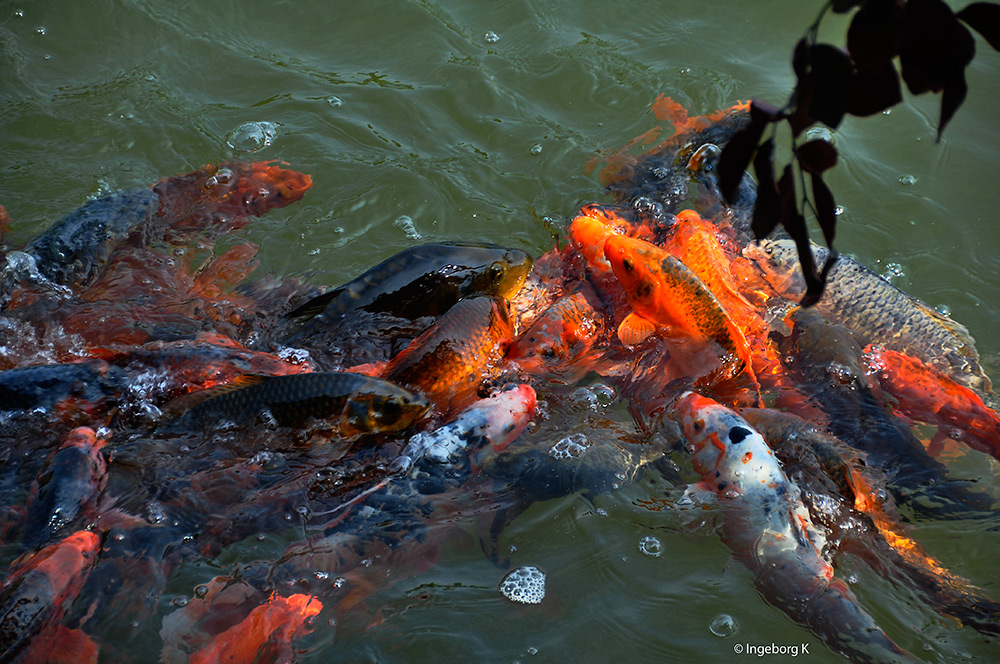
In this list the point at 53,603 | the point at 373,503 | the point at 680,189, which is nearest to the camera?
the point at 53,603

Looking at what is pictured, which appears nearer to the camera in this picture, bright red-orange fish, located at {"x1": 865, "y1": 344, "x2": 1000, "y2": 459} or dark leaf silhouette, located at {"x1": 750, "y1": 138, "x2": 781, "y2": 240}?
dark leaf silhouette, located at {"x1": 750, "y1": 138, "x2": 781, "y2": 240}

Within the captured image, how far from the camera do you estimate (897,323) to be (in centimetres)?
413

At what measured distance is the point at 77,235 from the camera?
4.28 meters

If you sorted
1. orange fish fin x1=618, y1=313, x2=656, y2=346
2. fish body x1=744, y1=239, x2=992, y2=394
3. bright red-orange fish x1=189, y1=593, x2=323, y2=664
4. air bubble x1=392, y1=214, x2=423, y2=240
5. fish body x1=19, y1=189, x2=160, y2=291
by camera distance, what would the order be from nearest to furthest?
bright red-orange fish x1=189, y1=593, x2=323, y2=664, orange fish fin x1=618, y1=313, x2=656, y2=346, fish body x1=744, y1=239, x2=992, y2=394, fish body x1=19, y1=189, x2=160, y2=291, air bubble x1=392, y1=214, x2=423, y2=240

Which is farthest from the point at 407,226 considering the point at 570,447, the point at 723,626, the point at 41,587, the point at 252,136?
the point at 723,626

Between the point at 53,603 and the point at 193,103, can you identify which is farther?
the point at 193,103

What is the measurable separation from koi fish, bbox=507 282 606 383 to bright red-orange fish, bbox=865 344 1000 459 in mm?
1508

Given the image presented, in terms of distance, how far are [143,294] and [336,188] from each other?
5.18 ft

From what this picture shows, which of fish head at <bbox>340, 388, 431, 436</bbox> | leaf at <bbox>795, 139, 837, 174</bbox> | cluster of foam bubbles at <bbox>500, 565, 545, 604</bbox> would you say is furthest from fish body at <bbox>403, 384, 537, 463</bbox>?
leaf at <bbox>795, 139, 837, 174</bbox>

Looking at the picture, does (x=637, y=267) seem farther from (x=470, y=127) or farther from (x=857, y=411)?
(x=470, y=127)

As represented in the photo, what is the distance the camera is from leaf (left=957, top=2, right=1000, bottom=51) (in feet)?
3.89

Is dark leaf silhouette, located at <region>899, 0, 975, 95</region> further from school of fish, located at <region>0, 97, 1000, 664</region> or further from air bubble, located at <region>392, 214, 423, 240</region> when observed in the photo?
air bubble, located at <region>392, 214, 423, 240</region>

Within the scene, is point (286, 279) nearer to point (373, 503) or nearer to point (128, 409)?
point (128, 409)

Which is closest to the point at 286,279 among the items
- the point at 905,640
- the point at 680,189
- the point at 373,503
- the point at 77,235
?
the point at 77,235
